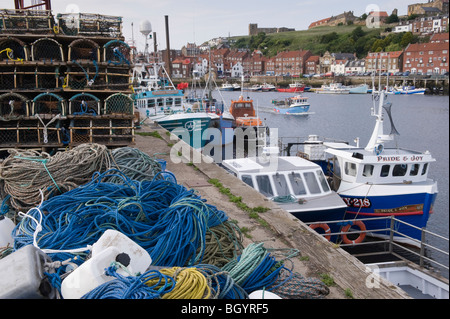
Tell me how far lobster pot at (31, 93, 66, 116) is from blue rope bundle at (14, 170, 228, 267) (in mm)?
4071

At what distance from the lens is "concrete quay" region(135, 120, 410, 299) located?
12.3 ft

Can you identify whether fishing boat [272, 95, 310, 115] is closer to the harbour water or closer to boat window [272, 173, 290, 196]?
the harbour water

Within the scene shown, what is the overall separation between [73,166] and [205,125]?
14.5 meters

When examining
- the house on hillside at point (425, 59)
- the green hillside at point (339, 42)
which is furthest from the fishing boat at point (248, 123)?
the green hillside at point (339, 42)

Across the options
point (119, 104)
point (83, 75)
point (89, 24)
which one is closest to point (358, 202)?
point (119, 104)

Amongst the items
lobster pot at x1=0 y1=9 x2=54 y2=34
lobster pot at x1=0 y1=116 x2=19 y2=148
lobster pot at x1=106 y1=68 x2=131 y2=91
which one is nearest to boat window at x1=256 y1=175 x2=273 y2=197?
lobster pot at x1=106 y1=68 x2=131 y2=91

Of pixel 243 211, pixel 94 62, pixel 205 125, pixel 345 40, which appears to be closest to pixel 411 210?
pixel 243 211

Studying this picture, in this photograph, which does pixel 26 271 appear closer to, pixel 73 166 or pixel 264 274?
pixel 264 274

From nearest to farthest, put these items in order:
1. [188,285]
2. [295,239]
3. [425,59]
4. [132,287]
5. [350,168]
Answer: [132,287]
[188,285]
[295,239]
[350,168]
[425,59]

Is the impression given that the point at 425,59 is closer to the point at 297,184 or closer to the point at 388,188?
the point at 388,188

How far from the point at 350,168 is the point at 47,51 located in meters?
7.93

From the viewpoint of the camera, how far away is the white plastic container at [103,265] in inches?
112

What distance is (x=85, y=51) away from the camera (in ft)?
27.9

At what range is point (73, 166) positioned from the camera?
5320mm
